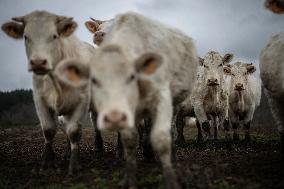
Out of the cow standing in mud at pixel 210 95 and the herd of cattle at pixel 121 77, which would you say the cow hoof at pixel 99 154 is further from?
the cow standing in mud at pixel 210 95

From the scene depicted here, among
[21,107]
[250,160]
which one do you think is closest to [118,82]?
[250,160]

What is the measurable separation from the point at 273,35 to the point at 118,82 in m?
5.75

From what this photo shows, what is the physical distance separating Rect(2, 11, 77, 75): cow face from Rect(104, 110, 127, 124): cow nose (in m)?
2.45

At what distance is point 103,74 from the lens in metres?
5.57

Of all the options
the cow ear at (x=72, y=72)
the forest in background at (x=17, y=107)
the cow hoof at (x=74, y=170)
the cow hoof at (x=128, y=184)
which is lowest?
the cow hoof at (x=128, y=184)

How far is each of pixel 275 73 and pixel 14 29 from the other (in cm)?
523

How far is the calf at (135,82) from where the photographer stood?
17.6 ft

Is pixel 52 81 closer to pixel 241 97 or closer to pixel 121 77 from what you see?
pixel 121 77

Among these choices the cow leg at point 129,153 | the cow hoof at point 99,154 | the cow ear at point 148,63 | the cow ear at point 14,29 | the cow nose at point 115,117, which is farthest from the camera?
the cow hoof at point 99,154

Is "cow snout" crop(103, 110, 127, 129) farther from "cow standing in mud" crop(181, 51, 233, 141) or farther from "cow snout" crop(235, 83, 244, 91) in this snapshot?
"cow snout" crop(235, 83, 244, 91)

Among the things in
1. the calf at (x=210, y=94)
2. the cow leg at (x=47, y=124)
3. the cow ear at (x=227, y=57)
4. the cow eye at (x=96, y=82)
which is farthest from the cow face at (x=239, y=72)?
the cow eye at (x=96, y=82)

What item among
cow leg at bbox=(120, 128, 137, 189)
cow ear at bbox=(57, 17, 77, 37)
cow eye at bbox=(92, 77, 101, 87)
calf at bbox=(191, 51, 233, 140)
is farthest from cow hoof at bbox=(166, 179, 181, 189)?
calf at bbox=(191, 51, 233, 140)

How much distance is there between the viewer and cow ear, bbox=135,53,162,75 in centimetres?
575

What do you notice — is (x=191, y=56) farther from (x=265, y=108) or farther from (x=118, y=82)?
(x=265, y=108)
